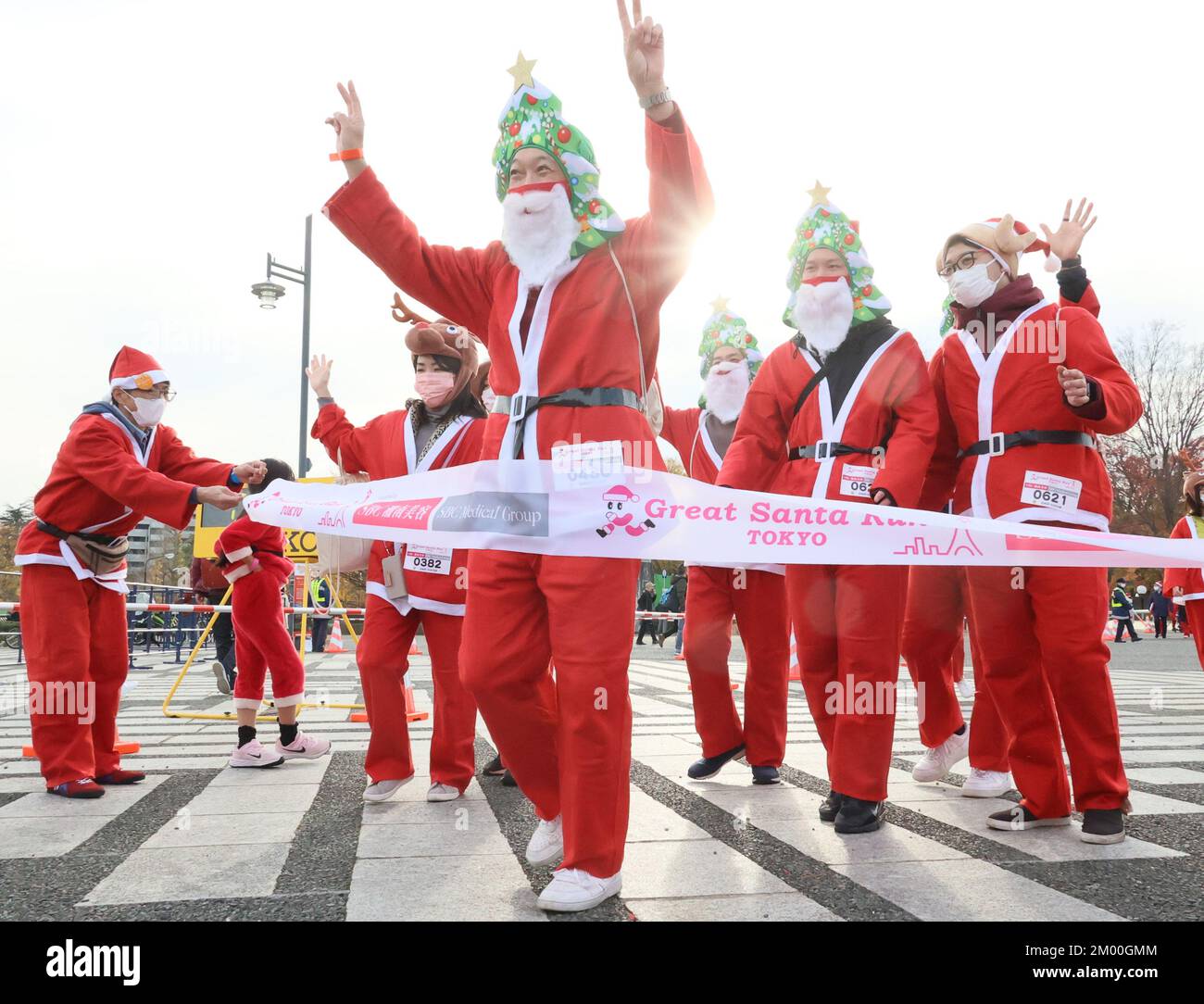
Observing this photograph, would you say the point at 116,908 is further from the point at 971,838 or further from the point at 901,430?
the point at 901,430

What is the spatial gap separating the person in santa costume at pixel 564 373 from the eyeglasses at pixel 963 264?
154cm

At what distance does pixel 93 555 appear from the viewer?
4898 mm

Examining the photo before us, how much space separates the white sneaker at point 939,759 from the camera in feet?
15.6

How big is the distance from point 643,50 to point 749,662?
10.1 ft

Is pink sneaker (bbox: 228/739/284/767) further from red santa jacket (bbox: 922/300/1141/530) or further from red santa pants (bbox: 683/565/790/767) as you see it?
red santa jacket (bbox: 922/300/1141/530)

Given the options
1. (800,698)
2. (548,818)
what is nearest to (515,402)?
(548,818)

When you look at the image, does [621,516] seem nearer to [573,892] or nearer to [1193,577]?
[573,892]

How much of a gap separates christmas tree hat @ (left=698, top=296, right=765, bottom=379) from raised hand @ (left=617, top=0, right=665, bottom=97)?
3426mm

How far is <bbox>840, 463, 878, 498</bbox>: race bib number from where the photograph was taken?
12.8ft

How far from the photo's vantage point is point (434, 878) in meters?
2.99

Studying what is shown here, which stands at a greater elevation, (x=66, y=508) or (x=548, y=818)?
(x=66, y=508)

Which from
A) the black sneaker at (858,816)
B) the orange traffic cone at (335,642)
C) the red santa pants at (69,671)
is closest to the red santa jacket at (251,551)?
the red santa pants at (69,671)

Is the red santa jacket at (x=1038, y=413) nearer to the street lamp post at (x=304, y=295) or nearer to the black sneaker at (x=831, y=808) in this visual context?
the black sneaker at (x=831, y=808)
